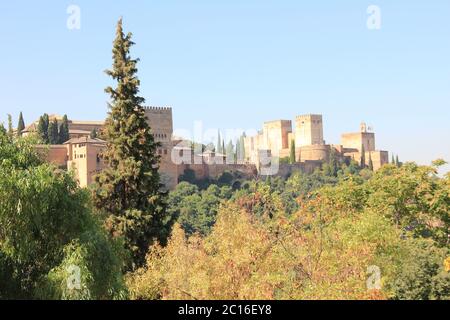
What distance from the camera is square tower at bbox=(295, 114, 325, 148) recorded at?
109 meters

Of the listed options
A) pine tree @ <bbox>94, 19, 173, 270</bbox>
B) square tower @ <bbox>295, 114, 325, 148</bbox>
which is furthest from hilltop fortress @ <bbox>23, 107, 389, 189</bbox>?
pine tree @ <bbox>94, 19, 173, 270</bbox>

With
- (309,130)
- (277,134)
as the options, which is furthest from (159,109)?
(309,130)

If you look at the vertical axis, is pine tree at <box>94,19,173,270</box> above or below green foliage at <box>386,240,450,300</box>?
above

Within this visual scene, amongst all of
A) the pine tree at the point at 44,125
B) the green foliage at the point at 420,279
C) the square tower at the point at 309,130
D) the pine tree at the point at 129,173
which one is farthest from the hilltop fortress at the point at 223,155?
the green foliage at the point at 420,279

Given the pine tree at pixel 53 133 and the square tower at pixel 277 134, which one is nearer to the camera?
the pine tree at pixel 53 133

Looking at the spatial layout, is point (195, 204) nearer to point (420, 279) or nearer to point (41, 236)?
point (420, 279)

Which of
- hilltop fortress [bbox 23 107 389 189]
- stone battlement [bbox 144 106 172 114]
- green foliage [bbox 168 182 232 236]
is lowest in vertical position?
green foliage [bbox 168 182 232 236]

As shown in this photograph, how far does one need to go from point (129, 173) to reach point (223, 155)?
6726 centimetres

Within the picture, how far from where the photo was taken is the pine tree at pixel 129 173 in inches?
697

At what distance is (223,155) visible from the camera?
8525 centimetres

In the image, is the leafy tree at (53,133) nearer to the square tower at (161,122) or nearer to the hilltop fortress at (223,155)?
the hilltop fortress at (223,155)

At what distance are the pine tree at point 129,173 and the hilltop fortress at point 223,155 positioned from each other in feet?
103

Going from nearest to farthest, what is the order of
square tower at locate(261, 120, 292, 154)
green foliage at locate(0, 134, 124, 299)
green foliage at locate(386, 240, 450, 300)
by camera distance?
green foliage at locate(0, 134, 124, 299), green foliage at locate(386, 240, 450, 300), square tower at locate(261, 120, 292, 154)

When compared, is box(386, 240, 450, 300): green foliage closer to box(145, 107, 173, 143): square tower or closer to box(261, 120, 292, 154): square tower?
box(145, 107, 173, 143): square tower
